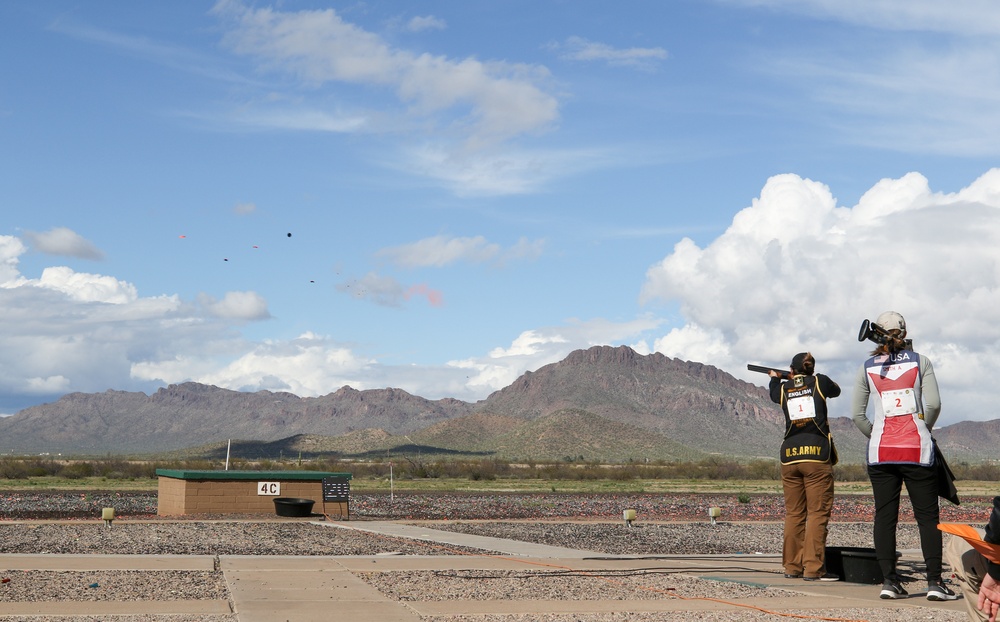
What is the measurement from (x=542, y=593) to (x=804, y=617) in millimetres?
2550

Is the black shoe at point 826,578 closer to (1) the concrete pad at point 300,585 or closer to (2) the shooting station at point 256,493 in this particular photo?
(1) the concrete pad at point 300,585

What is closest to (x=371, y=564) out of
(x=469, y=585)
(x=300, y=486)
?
(x=469, y=585)

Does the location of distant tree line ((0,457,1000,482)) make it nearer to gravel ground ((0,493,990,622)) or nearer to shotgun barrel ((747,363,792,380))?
gravel ground ((0,493,990,622))

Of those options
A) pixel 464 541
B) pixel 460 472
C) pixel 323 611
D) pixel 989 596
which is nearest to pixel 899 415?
pixel 989 596

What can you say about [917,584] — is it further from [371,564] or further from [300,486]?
[300,486]

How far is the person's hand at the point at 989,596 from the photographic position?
5902 mm

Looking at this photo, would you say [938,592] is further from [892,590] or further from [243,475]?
[243,475]

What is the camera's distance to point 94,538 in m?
17.5

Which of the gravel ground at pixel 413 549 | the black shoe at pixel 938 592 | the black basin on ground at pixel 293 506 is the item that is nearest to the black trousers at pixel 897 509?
the black shoe at pixel 938 592

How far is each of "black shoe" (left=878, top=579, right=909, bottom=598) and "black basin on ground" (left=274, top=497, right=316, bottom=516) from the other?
1549cm

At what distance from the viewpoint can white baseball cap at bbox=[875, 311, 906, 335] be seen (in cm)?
1062

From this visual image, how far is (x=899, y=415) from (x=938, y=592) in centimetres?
156

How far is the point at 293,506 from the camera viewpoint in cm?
2384

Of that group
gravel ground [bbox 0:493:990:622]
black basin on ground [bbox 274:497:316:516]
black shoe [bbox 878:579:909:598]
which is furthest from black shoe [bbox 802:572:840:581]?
A: black basin on ground [bbox 274:497:316:516]
